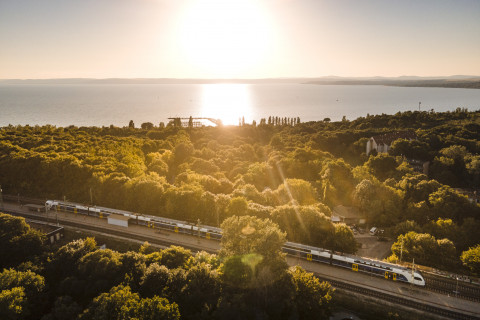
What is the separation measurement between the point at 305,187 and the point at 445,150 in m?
34.9

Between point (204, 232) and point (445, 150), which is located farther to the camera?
point (445, 150)

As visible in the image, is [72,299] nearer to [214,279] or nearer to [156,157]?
[214,279]

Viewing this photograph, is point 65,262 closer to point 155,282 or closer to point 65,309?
point 65,309

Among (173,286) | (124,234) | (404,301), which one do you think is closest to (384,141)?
(404,301)

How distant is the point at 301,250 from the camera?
26.9 metres

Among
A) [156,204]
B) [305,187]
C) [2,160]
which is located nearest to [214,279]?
[156,204]

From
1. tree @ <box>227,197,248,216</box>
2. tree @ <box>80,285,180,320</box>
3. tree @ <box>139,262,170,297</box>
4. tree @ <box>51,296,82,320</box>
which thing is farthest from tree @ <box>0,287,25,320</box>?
tree @ <box>227,197,248,216</box>

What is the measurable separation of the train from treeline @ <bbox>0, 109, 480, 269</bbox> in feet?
5.25

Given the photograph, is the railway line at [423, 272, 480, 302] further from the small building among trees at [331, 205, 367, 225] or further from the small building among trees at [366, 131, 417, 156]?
the small building among trees at [366, 131, 417, 156]

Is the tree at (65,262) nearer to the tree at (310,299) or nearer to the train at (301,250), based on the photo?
the train at (301,250)

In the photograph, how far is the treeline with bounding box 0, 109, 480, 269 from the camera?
3038 centimetres

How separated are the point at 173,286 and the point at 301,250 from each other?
11.8 meters

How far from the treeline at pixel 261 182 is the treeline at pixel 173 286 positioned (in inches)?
345

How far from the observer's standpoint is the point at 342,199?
40.2 m
